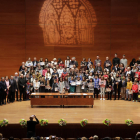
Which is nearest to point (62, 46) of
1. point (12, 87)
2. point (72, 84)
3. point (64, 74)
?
point (64, 74)

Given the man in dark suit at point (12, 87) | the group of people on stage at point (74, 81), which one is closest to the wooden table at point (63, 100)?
the group of people on stage at point (74, 81)

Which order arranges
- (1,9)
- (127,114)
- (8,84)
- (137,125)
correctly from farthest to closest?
(1,9) → (8,84) → (127,114) → (137,125)

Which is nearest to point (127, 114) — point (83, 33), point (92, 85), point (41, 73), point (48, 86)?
point (92, 85)

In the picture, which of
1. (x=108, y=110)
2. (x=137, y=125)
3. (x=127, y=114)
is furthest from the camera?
(x=108, y=110)

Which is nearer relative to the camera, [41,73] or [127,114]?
[127,114]

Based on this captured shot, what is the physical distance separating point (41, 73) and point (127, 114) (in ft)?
18.4

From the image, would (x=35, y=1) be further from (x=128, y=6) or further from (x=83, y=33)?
(x=128, y=6)

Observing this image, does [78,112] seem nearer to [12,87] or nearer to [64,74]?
[64,74]

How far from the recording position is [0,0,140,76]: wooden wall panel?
15031 millimetres

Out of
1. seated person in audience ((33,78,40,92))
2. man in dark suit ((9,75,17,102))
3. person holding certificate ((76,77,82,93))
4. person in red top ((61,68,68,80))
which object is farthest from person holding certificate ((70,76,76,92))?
man in dark suit ((9,75,17,102))

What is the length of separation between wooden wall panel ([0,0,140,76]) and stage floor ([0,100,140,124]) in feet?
16.9

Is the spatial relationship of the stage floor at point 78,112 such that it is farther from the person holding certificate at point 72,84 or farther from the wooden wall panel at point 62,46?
the wooden wall panel at point 62,46

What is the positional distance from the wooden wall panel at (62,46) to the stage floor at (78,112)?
16.9 ft

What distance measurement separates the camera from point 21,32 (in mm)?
15164
